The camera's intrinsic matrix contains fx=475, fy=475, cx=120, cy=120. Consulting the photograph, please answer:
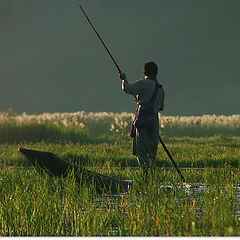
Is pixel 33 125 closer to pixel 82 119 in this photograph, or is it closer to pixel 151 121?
pixel 82 119

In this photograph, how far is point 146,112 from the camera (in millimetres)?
8508

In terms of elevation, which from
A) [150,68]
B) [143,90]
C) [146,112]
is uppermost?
[150,68]

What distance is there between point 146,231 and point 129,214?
73cm

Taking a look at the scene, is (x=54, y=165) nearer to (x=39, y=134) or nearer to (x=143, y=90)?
(x=143, y=90)

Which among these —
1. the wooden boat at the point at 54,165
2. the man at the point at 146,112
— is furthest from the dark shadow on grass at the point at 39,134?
the wooden boat at the point at 54,165

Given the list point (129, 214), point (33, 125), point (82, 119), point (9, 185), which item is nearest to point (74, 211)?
point (129, 214)

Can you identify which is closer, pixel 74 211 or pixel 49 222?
pixel 49 222

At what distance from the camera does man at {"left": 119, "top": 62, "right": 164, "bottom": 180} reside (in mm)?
8469

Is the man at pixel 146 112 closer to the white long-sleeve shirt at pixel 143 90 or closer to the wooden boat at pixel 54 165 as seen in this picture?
the white long-sleeve shirt at pixel 143 90

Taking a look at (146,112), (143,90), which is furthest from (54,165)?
(143,90)

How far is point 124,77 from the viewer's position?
27.7 feet

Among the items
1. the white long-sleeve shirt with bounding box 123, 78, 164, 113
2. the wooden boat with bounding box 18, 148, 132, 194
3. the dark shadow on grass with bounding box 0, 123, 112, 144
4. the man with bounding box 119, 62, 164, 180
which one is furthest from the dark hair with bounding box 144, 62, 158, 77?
the dark shadow on grass with bounding box 0, 123, 112, 144

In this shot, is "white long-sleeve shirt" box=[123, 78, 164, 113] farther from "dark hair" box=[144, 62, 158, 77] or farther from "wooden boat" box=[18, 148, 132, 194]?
"wooden boat" box=[18, 148, 132, 194]

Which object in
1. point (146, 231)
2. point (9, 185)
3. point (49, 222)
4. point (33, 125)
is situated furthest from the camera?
point (33, 125)
